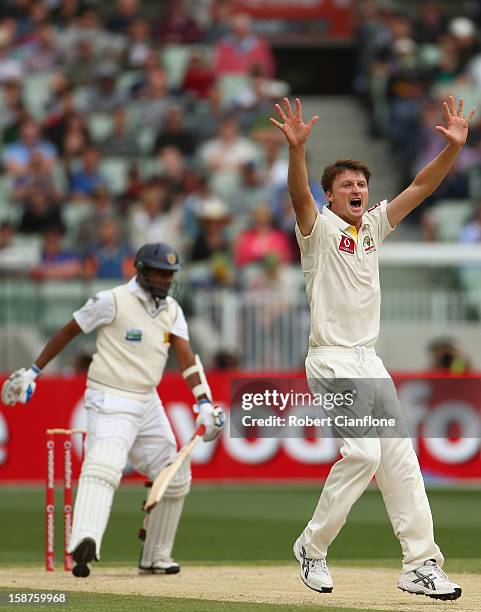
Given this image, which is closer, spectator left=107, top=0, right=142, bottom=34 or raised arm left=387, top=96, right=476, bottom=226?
raised arm left=387, top=96, right=476, bottom=226

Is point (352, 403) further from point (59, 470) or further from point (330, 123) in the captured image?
point (330, 123)

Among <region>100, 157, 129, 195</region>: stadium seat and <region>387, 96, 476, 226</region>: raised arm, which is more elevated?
<region>100, 157, 129, 195</region>: stadium seat

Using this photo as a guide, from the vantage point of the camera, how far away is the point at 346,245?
864 centimetres

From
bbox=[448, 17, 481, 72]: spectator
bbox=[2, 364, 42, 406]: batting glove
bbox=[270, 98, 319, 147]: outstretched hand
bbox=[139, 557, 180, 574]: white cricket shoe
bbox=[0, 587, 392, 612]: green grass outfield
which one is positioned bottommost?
bbox=[139, 557, 180, 574]: white cricket shoe

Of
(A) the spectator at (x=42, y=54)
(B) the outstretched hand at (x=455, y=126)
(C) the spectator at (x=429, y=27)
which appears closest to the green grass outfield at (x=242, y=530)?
(B) the outstretched hand at (x=455, y=126)

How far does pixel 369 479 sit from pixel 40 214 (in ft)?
39.2

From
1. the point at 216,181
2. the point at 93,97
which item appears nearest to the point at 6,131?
the point at 93,97

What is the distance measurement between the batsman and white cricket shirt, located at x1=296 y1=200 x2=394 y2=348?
5.78 ft

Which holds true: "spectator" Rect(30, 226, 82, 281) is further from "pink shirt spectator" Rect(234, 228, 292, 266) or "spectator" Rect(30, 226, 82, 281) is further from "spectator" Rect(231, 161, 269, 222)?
"spectator" Rect(231, 161, 269, 222)

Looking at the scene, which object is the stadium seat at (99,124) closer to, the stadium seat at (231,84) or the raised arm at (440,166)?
the stadium seat at (231,84)

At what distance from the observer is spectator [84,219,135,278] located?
18328 millimetres

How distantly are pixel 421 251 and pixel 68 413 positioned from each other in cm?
459

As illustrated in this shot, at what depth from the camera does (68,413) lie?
17.3 meters

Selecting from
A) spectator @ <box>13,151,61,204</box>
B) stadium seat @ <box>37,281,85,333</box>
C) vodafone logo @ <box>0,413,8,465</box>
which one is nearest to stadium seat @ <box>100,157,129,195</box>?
spectator @ <box>13,151,61,204</box>
